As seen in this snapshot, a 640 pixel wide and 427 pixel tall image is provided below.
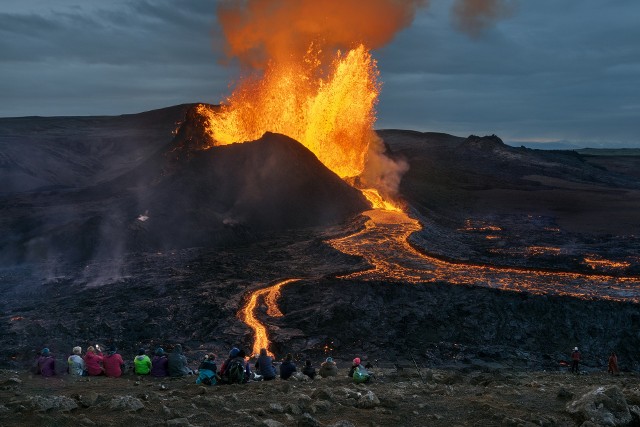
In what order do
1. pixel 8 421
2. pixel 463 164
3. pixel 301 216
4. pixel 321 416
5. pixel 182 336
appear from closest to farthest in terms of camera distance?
1. pixel 8 421
2. pixel 321 416
3. pixel 182 336
4. pixel 301 216
5. pixel 463 164

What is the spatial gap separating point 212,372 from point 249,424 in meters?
3.97

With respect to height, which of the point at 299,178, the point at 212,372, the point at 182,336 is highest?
the point at 299,178

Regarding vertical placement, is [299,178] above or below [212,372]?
above

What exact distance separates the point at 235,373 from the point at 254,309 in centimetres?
1236

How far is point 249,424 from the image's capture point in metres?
9.71

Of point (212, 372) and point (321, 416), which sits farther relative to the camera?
point (212, 372)

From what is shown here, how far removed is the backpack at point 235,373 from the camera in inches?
540

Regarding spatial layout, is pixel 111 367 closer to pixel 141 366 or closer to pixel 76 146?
pixel 141 366

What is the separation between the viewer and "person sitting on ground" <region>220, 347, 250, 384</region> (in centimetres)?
1372

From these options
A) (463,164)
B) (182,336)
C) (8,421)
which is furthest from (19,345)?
(463,164)

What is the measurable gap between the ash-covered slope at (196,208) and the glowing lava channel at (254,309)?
1175cm

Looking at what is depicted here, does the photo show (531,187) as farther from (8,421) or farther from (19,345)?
(8,421)

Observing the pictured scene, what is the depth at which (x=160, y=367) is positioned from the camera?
1520 cm

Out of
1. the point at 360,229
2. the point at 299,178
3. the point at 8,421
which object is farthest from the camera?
the point at 299,178
